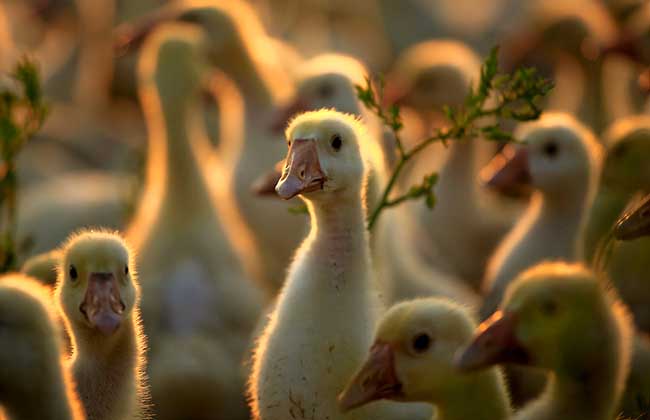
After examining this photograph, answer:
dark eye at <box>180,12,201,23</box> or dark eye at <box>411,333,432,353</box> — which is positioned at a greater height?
dark eye at <box>180,12,201,23</box>

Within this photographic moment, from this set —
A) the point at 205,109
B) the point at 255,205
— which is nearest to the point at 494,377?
the point at 255,205

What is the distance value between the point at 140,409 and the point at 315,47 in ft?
30.0

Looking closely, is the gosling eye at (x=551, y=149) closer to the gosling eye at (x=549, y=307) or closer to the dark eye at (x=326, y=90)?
the dark eye at (x=326, y=90)

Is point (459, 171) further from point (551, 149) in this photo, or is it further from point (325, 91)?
point (551, 149)

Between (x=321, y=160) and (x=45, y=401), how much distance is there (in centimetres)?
137

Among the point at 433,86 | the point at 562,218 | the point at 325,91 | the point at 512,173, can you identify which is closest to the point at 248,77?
the point at 325,91

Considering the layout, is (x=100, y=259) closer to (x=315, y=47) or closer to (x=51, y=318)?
(x=51, y=318)

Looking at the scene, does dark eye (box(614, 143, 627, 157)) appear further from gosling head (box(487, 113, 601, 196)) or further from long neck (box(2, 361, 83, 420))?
long neck (box(2, 361, 83, 420))

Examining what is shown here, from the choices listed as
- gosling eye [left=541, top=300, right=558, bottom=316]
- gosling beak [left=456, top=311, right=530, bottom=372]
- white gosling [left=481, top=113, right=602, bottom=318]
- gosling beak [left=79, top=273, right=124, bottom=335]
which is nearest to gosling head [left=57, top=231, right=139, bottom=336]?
gosling beak [left=79, top=273, right=124, bottom=335]

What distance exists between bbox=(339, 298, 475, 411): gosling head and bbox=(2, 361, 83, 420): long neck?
943 millimetres

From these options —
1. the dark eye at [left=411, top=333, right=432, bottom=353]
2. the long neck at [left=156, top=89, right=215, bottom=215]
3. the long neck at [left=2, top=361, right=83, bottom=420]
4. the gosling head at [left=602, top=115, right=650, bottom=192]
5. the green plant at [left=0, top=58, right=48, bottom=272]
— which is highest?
the long neck at [left=156, top=89, right=215, bottom=215]

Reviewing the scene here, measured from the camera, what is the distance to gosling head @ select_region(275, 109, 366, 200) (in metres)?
5.74

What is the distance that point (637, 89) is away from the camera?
1076cm

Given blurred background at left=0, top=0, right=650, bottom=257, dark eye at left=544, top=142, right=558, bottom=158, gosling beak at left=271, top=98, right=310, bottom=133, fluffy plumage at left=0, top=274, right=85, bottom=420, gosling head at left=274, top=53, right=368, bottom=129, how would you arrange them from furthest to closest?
1. blurred background at left=0, top=0, right=650, bottom=257
2. gosling beak at left=271, top=98, right=310, bottom=133
3. gosling head at left=274, top=53, right=368, bottom=129
4. dark eye at left=544, top=142, right=558, bottom=158
5. fluffy plumage at left=0, top=274, right=85, bottom=420
